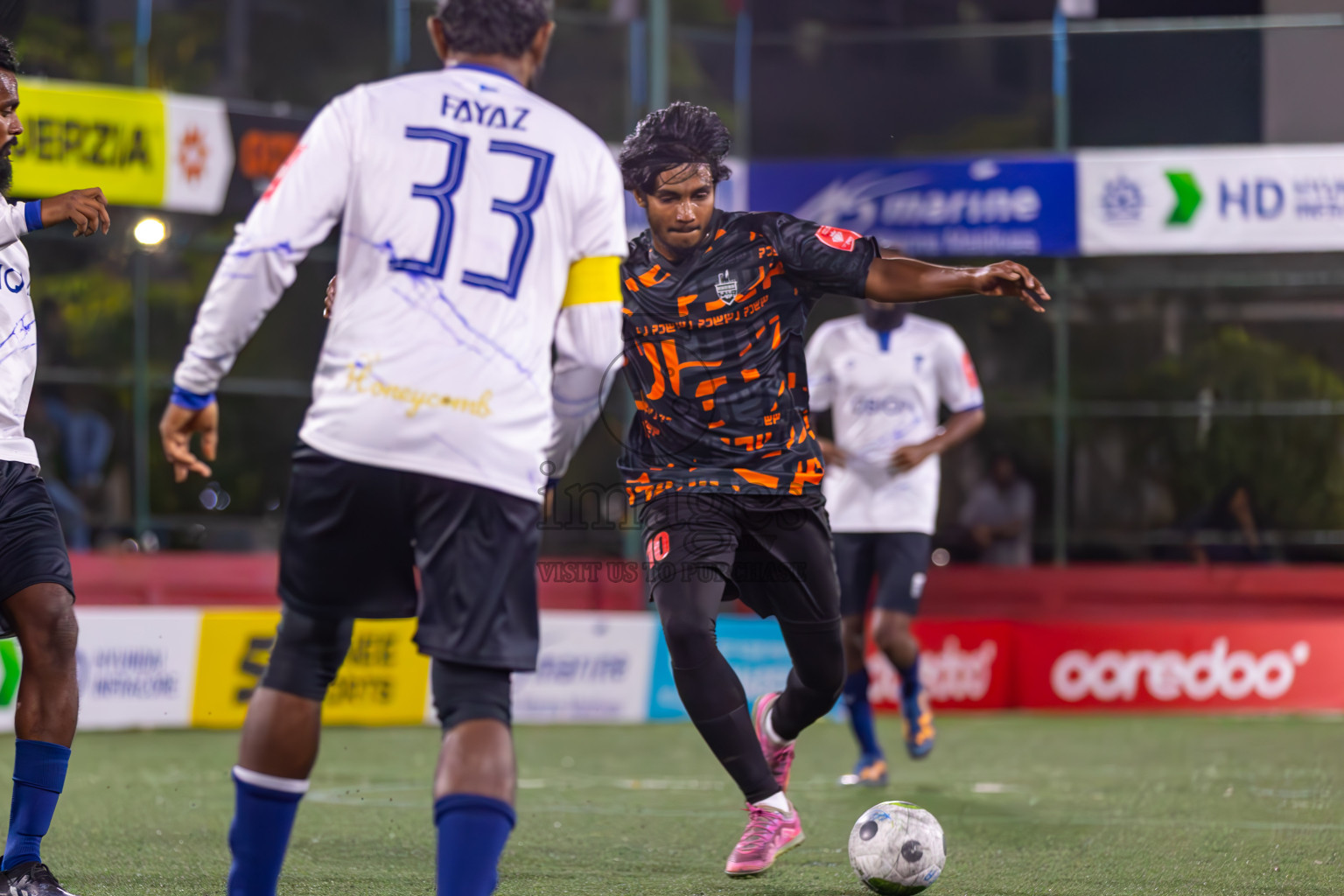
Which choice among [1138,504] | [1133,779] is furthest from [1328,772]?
[1138,504]

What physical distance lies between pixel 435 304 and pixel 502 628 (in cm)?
66

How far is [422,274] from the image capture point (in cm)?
335

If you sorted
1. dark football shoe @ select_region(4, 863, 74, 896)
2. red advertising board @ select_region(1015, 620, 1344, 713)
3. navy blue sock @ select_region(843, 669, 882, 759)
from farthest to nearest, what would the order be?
red advertising board @ select_region(1015, 620, 1344, 713), navy blue sock @ select_region(843, 669, 882, 759), dark football shoe @ select_region(4, 863, 74, 896)

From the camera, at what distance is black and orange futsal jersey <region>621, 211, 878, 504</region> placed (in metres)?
5.16

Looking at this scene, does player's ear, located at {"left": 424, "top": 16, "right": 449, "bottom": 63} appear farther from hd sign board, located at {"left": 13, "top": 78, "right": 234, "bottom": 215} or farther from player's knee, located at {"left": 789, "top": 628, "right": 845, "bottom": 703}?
hd sign board, located at {"left": 13, "top": 78, "right": 234, "bottom": 215}

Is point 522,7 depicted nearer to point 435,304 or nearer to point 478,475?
point 435,304

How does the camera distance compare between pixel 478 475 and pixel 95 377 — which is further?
pixel 95 377

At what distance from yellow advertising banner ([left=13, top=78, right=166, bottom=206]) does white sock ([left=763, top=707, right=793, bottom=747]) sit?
9.46 metres

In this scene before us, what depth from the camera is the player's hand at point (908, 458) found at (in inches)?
319

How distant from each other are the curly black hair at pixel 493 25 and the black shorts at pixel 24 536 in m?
1.82

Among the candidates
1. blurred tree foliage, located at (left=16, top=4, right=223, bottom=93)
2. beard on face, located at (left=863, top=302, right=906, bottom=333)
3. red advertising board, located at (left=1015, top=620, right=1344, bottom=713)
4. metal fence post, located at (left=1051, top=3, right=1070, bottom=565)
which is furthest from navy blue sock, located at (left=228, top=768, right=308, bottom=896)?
metal fence post, located at (left=1051, top=3, right=1070, bottom=565)

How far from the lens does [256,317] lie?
3.37m

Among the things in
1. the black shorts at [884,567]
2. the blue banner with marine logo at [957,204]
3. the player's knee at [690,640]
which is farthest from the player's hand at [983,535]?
the player's knee at [690,640]

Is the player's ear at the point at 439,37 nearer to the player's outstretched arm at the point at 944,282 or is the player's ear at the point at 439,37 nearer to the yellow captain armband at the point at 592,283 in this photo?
the yellow captain armband at the point at 592,283
